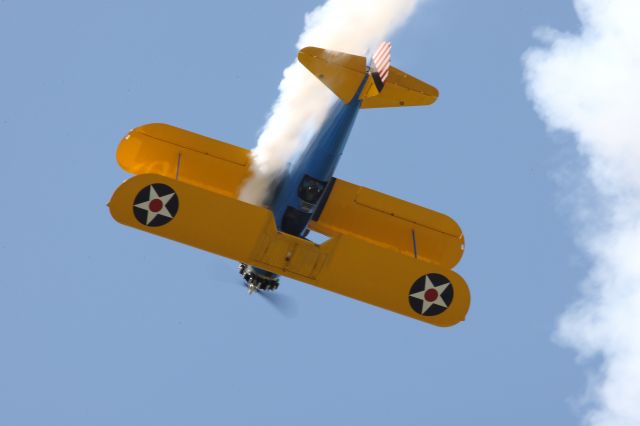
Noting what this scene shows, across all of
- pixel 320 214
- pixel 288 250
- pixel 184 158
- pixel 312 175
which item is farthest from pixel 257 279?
pixel 184 158

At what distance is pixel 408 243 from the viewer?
85.6ft

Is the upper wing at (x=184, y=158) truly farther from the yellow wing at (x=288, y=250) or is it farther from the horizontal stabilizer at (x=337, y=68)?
the horizontal stabilizer at (x=337, y=68)

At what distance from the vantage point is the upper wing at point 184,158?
83.7 feet

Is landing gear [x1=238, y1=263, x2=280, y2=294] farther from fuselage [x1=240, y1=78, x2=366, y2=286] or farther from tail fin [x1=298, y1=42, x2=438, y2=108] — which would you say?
tail fin [x1=298, y1=42, x2=438, y2=108]

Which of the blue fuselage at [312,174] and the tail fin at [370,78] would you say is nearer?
the tail fin at [370,78]

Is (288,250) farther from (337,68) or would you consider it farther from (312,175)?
(337,68)

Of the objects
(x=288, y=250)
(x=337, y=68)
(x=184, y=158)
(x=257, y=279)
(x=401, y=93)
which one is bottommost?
(x=288, y=250)

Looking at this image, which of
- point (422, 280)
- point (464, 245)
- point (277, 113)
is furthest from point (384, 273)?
point (277, 113)

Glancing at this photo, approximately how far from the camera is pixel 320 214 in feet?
85.3

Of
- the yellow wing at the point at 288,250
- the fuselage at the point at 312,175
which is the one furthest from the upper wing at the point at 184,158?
the yellow wing at the point at 288,250

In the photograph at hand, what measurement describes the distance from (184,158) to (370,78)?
152 inches

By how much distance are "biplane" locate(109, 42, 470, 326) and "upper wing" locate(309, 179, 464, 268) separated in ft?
0.06

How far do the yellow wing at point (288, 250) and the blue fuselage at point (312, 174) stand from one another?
98cm

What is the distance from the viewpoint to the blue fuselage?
24734mm
